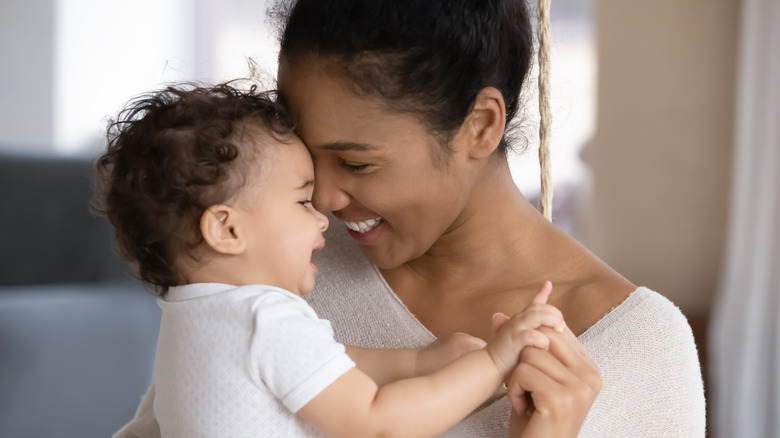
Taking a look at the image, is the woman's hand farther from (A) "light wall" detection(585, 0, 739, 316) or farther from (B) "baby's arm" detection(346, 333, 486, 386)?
(A) "light wall" detection(585, 0, 739, 316)

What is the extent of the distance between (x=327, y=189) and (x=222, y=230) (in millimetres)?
237

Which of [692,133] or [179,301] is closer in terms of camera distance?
[179,301]

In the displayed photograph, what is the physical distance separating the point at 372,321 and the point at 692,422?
51cm

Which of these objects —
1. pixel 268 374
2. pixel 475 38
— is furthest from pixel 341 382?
pixel 475 38

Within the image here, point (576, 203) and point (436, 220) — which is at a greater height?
point (436, 220)

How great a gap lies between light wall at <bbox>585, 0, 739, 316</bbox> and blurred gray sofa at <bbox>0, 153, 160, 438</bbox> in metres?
2.12

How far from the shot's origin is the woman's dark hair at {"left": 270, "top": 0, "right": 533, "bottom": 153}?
1.22 meters

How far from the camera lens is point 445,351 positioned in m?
Result: 1.20

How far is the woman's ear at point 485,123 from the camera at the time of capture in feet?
4.29

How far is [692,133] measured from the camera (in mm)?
3711

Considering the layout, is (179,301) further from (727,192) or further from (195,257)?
(727,192)

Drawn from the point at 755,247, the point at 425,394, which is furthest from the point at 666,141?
the point at 425,394

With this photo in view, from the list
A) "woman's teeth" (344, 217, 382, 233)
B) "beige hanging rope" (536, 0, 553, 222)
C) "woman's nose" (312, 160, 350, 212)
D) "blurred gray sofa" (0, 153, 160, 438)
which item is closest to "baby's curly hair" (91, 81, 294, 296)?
"woman's nose" (312, 160, 350, 212)

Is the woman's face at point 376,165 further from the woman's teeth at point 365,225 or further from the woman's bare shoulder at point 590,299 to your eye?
the woman's bare shoulder at point 590,299
